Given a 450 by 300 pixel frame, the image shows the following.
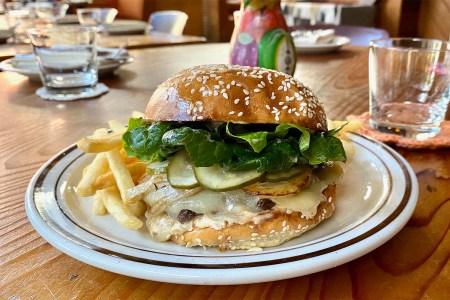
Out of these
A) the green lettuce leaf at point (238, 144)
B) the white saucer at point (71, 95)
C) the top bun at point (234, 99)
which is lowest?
the white saucer at point (71, 95)

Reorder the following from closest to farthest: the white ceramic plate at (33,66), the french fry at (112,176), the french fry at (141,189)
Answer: the french fry at (141,189), the french fry at (112,176), the white ceramic plate at (33,66)

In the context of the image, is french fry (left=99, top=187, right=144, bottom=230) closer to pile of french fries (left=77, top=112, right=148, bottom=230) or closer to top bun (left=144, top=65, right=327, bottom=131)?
pile of french fries (left=77, top=112, right=148, bottom=230)

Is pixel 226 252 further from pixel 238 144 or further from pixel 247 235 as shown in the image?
pixel 238 144

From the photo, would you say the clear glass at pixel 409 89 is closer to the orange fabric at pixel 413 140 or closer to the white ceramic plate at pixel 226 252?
the orange fabric at pixel 413 140

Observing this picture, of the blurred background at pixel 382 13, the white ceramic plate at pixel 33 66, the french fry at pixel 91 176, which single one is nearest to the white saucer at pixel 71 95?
the white ceramic plate at pixel 33 66

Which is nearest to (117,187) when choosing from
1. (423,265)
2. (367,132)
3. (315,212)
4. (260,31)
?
(315,212)

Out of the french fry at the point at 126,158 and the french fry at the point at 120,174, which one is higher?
the french fry at the point at 120,174

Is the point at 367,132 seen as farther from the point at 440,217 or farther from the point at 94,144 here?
the point at 94,144
